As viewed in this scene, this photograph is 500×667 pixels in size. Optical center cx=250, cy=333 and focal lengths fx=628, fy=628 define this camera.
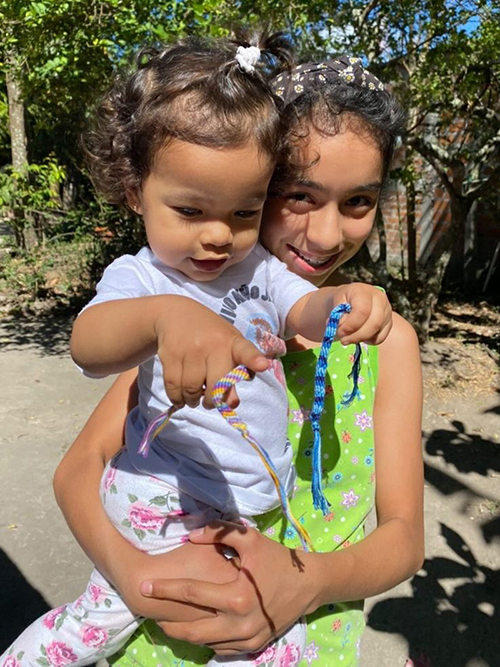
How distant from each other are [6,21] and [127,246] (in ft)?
14.9

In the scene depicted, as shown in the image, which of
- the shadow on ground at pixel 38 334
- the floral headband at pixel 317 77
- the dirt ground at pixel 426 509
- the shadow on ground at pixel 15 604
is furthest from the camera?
the shadow on ground at pixel 38 334

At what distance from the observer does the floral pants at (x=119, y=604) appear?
4.55 feet

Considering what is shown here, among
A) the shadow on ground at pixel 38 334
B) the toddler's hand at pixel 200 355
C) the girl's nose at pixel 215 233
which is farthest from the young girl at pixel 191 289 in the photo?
the shadow on ground at pixel 38 334

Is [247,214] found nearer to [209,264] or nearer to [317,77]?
[209,264]

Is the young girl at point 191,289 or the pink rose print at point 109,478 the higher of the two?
the young girl at point 191,289

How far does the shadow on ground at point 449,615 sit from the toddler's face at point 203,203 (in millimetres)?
2609

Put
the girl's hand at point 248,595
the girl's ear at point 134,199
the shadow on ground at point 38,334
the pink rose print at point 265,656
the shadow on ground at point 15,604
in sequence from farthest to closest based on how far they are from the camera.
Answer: the shadow on ground at point 38,334 → the shadow on ground at point 15,604 → the girl's ear at point 134,199 → the pink rose print at point 265,656 → the girl's hand at point 248,595

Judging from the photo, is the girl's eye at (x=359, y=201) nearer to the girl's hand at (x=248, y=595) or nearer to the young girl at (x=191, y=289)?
the young girl at (x=191, y=289)

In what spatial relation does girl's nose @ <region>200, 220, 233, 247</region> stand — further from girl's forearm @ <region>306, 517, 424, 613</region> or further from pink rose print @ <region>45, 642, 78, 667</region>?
pink rose print @ <region>45, 642, 78, 667</region>

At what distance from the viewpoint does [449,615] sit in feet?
11.1

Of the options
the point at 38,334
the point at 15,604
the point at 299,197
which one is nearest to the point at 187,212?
the point at 299,197

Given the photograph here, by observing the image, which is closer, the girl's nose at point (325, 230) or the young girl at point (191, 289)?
the young girl at point (191, 289)

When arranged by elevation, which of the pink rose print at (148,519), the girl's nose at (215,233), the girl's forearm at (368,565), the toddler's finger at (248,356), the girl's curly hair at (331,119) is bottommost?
the girl's forearm at (368,565)

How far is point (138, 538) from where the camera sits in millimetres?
1407
